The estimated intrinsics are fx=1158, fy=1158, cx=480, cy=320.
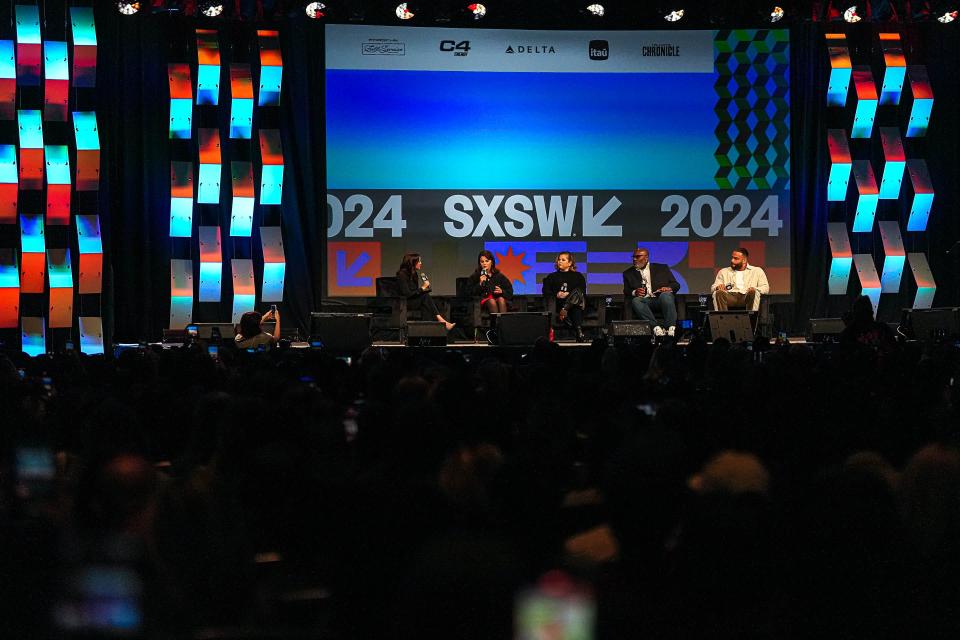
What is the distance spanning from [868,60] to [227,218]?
7.89 meters

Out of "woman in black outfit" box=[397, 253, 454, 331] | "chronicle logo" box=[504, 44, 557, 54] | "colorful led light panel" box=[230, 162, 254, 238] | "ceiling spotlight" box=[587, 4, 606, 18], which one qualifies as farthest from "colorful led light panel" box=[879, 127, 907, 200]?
"colorful led light panel" box=[230, 162, 254, 238]

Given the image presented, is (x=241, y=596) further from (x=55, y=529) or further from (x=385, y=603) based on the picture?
(x=55, y=529)

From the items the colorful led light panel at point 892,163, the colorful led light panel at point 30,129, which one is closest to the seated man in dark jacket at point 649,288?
the colorful led light panel at point 892,163

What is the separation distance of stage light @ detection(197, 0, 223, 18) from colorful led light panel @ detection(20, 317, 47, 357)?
3661mm

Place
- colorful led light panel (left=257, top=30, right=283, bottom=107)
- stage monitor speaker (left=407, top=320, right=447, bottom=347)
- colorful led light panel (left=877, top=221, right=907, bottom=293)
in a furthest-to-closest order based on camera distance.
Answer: colorful led light panel (left=877, top=221, right=907, bottom=293), colorful led light panel (left=257, top=30, right=283, bottom=107), stage monitor speaker (left=407, top=320, right=447, bottom=347)

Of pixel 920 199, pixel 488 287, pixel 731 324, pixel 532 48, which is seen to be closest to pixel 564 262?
pixel 488 287

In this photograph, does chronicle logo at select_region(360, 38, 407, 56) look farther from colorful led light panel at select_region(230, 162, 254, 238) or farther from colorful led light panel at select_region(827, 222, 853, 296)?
colorful led light panel at select_region(827, 222, 853, 296)

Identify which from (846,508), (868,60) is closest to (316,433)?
(846,508)

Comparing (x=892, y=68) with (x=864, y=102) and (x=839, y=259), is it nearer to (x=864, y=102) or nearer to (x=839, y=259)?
(x=864, y=102)

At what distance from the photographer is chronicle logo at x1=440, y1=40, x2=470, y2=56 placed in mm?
13641

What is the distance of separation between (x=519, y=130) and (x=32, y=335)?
5928mm

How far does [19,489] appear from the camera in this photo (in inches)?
147

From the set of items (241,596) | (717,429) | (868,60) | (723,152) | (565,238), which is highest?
(868,60)

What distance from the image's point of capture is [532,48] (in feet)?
45.0
